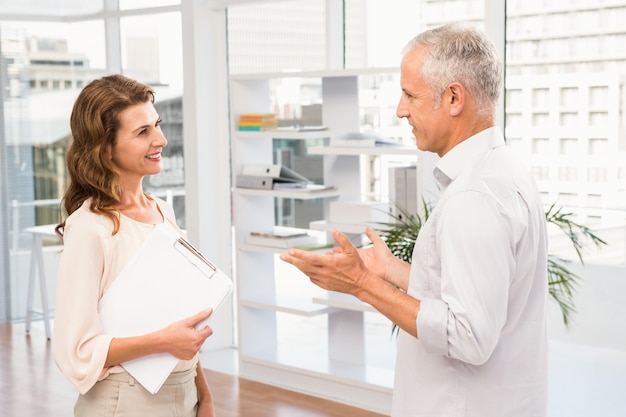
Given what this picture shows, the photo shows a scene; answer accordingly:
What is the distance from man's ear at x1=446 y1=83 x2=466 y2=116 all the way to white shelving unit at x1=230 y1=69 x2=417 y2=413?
2.86 m

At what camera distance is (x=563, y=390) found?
4418 mm

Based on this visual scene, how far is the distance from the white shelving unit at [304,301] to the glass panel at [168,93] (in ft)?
3.31

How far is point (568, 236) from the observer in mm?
4352

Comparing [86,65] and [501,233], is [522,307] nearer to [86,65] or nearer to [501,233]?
[501,233]

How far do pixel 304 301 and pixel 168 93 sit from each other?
1.94 meters

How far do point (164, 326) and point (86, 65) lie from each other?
17.9 feet

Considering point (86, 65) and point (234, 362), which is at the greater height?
point (86, 65)

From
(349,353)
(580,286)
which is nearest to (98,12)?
(349,353)

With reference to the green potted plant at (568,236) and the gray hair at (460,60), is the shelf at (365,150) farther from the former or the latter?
the gray hair at (460,60)

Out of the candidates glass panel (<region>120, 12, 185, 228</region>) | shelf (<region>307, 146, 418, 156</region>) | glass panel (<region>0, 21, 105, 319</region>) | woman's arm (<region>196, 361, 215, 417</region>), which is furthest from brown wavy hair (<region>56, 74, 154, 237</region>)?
glass panel (<region>0, 21, 105, 319</region>)

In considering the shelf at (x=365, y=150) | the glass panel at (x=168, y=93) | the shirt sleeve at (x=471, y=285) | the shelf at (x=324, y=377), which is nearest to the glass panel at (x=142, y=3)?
the glass panel at (x=168, y=93)

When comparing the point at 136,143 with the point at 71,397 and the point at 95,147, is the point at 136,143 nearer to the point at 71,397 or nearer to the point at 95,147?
the point at 95,147

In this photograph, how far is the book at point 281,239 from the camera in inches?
205

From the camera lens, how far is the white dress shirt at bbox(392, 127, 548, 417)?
157 centimetres
